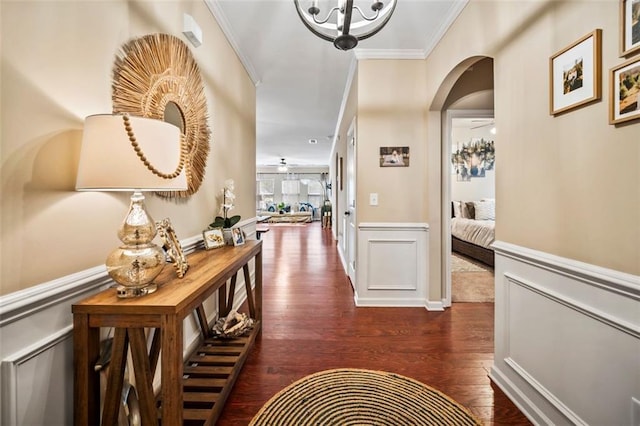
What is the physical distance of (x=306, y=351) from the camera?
1.95 meters

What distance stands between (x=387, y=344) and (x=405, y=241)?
3.47ft

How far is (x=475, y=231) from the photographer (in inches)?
182

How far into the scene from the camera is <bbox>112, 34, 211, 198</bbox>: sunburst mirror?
47.5 inches

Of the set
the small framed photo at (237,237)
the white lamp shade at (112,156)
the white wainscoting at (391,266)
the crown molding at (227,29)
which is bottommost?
the white wainscoting at (391,266)

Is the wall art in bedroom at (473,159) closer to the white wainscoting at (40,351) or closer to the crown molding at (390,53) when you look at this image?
the crown molding at (390,53)

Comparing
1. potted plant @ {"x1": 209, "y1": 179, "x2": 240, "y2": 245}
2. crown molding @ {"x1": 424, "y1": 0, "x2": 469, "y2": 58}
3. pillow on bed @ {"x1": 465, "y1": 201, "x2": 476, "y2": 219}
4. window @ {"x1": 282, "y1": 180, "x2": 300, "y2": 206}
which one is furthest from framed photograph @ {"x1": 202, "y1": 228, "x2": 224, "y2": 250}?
window @ {"x1": 282, "y1": 180, "x2": 300, "y2": 206}

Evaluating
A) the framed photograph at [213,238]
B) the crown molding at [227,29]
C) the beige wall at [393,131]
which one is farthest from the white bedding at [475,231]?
the crown molding at [227,29]

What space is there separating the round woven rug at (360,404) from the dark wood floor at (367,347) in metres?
0.07

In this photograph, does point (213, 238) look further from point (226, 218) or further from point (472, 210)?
point (472, 210)

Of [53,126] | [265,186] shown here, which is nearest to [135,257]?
[53,126]

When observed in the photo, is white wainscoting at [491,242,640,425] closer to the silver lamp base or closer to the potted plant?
the silver lamp base

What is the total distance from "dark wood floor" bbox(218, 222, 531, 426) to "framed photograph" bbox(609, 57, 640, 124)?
146 centimetres

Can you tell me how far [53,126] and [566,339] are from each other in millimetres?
2165

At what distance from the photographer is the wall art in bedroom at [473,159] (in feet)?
20.1
